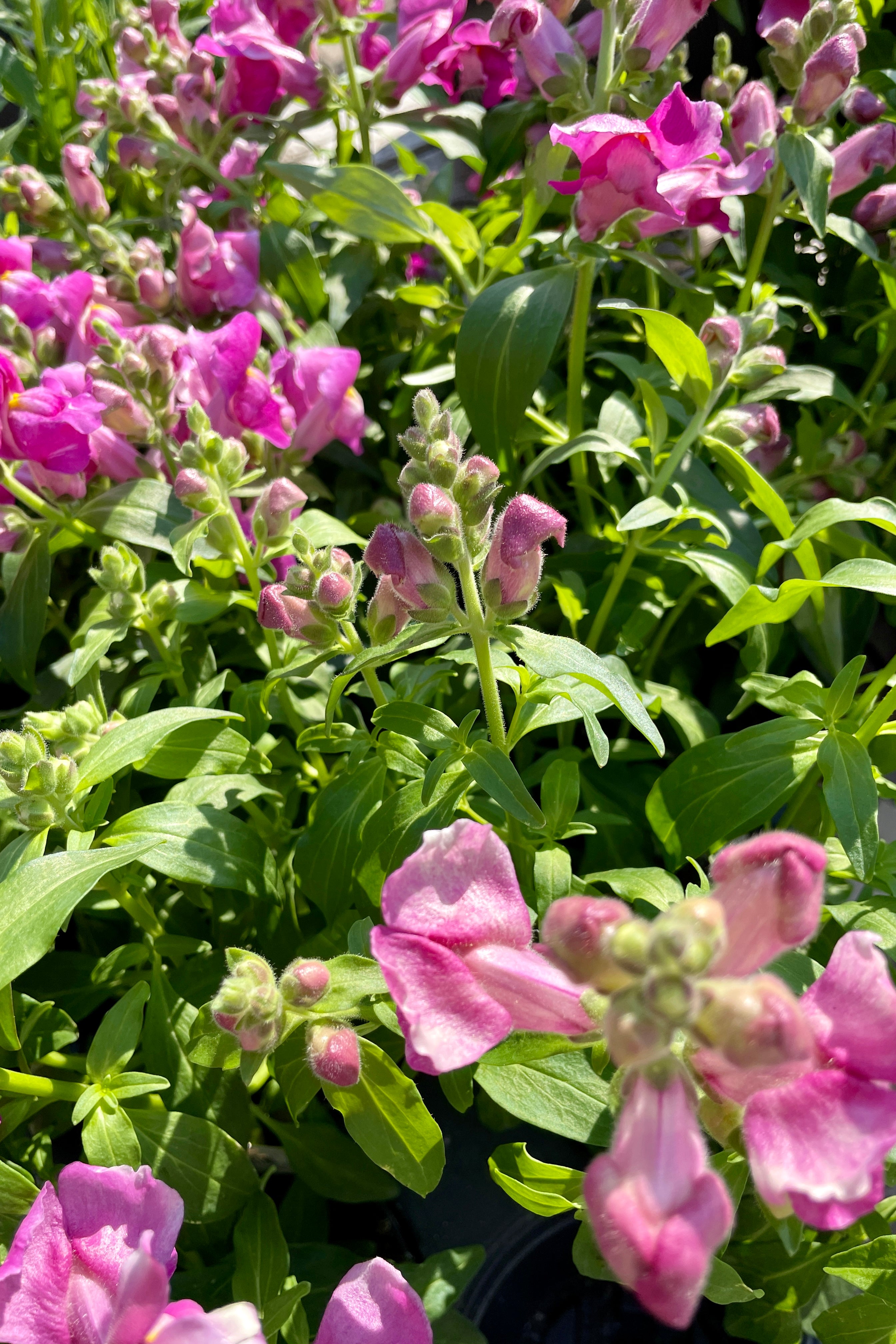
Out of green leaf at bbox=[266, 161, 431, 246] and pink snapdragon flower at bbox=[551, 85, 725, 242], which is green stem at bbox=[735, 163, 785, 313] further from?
green leaf at bbox=[266, 161, 431, 246]

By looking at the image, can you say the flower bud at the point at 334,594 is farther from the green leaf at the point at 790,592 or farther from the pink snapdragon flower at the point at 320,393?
the pink snapdragon flower at the point at 320,393

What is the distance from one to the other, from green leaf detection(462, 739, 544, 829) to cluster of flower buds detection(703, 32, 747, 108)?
0.84 metres

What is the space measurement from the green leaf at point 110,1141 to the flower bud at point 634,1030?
0.43 metres

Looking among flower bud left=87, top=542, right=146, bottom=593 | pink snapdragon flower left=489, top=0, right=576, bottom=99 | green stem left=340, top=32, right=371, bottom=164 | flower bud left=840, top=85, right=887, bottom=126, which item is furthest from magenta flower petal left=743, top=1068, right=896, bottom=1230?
green stem left=340, top=32, right=371, bottom=164

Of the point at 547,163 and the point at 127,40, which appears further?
the point at 127,40

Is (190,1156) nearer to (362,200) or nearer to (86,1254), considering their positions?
(86,1254)

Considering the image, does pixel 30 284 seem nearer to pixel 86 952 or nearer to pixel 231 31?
pixel 231 31

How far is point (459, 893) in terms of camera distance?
1.51 ft

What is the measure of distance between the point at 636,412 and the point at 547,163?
0.83 ft

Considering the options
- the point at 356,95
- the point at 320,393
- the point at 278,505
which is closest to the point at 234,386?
the point at 320,393

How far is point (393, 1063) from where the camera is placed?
0.67 meters

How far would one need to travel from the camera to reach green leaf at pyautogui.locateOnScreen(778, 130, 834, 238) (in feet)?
2.96

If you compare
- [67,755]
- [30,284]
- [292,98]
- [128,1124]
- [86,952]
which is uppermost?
[292,98]

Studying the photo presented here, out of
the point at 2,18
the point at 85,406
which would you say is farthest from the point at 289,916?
the point at 2,18
